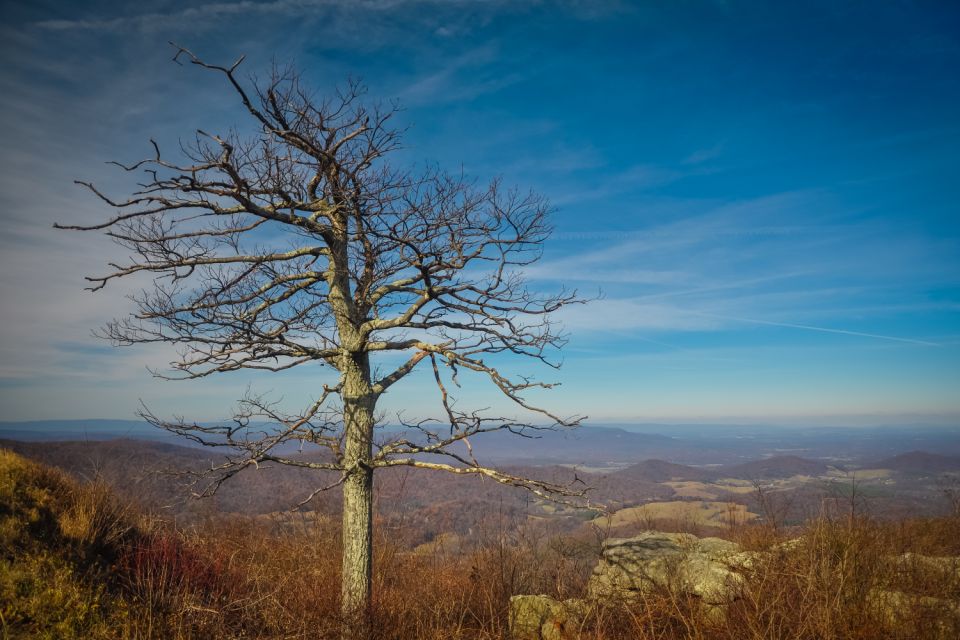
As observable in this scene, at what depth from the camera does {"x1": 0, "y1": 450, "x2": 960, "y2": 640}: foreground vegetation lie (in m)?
4.21

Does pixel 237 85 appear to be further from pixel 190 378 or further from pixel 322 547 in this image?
pixel 322 547

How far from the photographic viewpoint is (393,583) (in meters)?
8.98

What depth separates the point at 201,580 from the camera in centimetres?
741

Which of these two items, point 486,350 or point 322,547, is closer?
point 486,350

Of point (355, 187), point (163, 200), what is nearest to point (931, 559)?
point (355, 187)

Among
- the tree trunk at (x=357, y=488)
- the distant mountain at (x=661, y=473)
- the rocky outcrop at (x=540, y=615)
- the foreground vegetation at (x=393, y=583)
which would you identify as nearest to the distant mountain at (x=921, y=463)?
the distant mountain at (x=661, y=473)

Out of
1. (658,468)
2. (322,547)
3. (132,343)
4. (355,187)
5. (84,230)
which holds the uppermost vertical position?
(355,187)

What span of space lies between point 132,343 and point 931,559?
11360 millimetres

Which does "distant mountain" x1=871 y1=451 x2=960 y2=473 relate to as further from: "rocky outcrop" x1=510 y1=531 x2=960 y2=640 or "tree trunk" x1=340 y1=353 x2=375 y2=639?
"tree trunk" x1=340 y1=353 x2=375 y2=639

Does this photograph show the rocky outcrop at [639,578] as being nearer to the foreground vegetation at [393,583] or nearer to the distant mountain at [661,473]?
the foreground vegetation at [393,583]

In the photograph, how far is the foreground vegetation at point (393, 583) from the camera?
421 cm

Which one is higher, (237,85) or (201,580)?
(237,85)

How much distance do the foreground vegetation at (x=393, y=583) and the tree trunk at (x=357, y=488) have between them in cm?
40

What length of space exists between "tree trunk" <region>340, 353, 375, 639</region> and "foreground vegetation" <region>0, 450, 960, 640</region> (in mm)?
403
